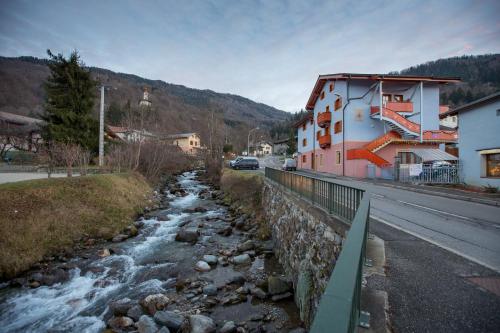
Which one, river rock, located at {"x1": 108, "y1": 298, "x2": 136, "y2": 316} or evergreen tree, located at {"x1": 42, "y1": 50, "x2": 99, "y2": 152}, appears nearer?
river rock, located at {"x1": 108, "y1": 298, "x2": 136, "y2": 316}

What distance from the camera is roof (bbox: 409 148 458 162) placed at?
76.6ft

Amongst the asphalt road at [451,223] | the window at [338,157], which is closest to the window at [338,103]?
the window at [338,157]

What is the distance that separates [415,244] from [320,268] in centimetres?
245

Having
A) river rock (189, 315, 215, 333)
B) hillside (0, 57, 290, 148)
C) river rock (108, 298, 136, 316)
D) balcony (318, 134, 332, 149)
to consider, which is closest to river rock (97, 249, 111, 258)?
river rock (108, 298, 136, 316)

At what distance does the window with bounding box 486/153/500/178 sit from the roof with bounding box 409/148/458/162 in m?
6.92

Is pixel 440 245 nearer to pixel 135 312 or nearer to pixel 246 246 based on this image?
pixel 246 246

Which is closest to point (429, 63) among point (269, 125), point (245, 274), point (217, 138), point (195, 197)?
point (269, 125)

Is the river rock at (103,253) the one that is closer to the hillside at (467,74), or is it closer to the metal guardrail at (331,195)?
the metal guardrail at (331,195)

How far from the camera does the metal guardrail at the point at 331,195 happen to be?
5.22m

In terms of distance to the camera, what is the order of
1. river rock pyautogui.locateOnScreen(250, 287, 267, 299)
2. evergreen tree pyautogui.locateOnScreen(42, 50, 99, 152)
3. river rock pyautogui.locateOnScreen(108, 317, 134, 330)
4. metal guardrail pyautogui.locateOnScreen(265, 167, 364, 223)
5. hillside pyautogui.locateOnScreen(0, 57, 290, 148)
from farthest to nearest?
1. hillside pyautogui.locateOnScreen(0, 57, 290, 148)
2. evergreen tree pyautogui.locateOnScreen(42, 50, 99, 152)
3. river rock pyautogui.locateOnScreen(250, 287, 267, 299)
4. river rock pyautogui.locateOnScreen(108, 317, 134, 330)
5. metal guardrail pyautogui.locateOnScreen(265, 167, 364, 223)

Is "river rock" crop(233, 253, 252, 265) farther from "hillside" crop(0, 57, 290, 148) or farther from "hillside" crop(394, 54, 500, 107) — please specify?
"hillside" crop(394, 54, 500, 107)

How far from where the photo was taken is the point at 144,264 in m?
9.80

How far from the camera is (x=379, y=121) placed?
87.3 ft

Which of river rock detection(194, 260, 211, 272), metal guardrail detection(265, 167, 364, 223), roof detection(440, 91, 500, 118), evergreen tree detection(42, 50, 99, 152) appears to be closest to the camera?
metal guardrail detection(265, 167, 364, 223)
